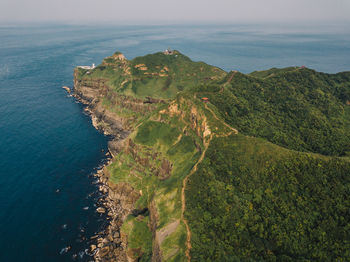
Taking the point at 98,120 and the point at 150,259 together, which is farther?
the point at 98,120

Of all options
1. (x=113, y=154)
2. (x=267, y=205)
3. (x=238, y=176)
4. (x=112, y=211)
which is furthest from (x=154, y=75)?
(x=267, y=205)

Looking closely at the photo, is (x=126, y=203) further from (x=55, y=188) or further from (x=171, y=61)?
(x=171, y=61)

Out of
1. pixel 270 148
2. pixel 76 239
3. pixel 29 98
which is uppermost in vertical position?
pixel 270 148

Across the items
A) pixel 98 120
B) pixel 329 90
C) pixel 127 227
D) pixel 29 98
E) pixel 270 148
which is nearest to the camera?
pixel 270 148

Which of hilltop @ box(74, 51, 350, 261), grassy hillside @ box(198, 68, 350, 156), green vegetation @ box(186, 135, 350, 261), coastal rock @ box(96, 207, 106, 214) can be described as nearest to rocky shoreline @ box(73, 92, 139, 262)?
coastal rock @ box(96, 207, 106, 214)

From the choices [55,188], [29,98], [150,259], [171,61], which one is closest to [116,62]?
[171,61]

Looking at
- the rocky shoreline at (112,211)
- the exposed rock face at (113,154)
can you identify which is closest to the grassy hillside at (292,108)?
the exposed rock face at (113,154)
